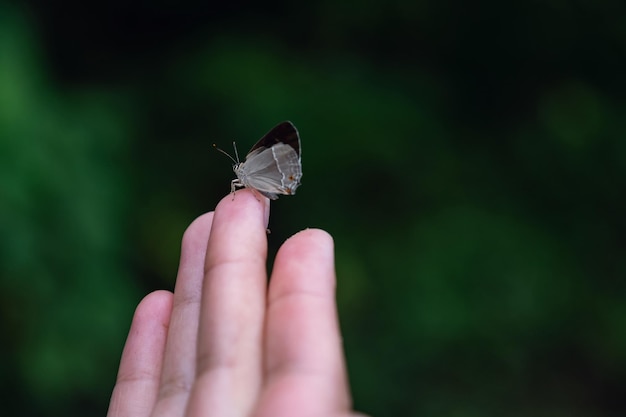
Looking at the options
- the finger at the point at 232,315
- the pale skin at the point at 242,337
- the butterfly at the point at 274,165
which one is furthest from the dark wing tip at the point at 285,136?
the finger at the point at 232,315

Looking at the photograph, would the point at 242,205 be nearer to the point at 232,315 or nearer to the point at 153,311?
the point at 232,315

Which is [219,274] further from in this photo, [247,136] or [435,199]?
[435,199]

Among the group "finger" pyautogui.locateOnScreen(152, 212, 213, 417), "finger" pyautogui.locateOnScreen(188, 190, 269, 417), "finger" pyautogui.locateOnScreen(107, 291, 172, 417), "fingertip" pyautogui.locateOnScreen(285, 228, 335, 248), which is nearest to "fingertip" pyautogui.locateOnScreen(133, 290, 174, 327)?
"finger" pyautogui.locateOnScreen(107, 291, 172, 417)

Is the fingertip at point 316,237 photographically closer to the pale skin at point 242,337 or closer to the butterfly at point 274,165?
the pale skin at point 242,337

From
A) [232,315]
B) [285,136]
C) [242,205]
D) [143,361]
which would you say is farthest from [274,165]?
[232,315]

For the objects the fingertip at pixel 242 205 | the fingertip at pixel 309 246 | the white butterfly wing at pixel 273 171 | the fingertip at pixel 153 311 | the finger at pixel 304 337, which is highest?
the white butterfly wing at pixel 273 171

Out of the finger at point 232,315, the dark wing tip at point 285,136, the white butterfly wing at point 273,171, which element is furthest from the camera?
the white butterfly wing at point 273,171

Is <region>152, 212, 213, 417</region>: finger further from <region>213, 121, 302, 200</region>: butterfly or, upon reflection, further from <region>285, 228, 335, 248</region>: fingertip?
<region>285, 228, 335, 248</region>: fingertip
